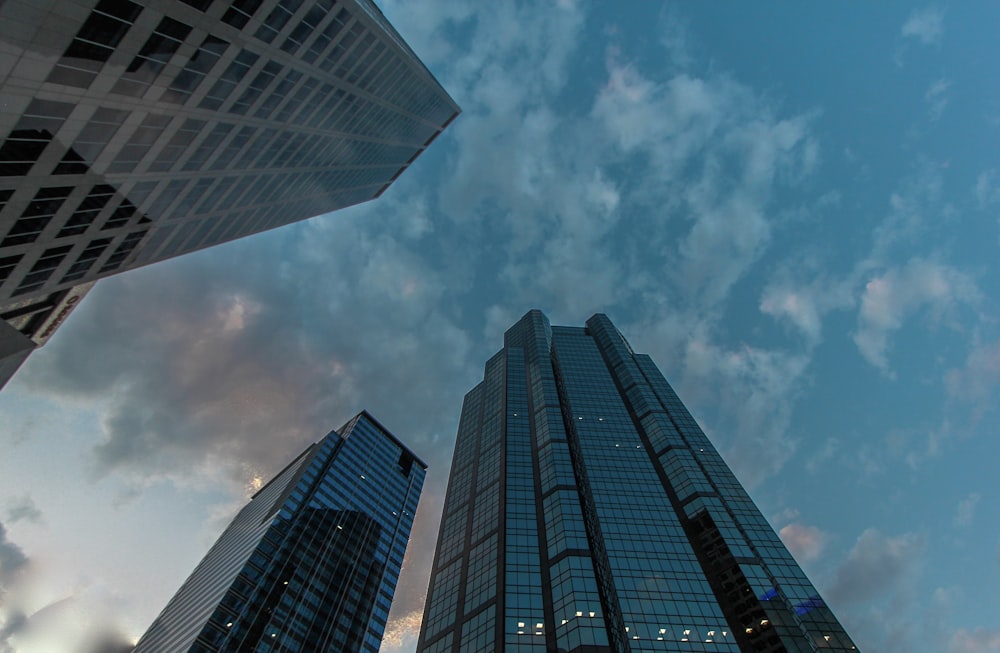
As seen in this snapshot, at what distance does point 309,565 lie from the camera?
12088 centimetres

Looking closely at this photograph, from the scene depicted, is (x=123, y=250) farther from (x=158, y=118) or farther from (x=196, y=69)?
(x=196, y=69)

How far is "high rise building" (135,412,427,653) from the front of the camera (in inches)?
4053

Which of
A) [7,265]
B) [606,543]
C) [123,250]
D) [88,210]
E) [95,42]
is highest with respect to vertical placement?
[606,543]

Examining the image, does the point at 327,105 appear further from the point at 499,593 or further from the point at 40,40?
the point at 499,593

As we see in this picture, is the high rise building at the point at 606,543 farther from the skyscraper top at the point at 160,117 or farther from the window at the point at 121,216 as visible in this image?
the window at the point at 121,216

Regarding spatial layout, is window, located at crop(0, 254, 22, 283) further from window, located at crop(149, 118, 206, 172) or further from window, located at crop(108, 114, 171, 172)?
window, located at crop(149, 118, 206, 172)

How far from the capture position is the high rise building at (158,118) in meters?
32.0

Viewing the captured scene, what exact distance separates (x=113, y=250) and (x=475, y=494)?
302ft

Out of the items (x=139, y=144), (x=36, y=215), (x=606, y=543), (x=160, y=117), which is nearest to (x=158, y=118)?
(x=160, y=117)

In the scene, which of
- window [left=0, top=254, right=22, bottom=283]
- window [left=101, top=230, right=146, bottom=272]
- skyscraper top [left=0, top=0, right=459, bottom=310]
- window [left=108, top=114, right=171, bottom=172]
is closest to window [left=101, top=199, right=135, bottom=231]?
skyscraper top [left=0, top=0, right=459, bottom=310]

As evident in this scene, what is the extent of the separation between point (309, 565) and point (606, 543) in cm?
7159

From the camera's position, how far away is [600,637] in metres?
71.2

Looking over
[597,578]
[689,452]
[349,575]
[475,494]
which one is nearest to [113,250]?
[597,578]

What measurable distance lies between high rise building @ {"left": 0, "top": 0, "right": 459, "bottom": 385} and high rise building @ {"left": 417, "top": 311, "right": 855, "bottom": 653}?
70.2m
